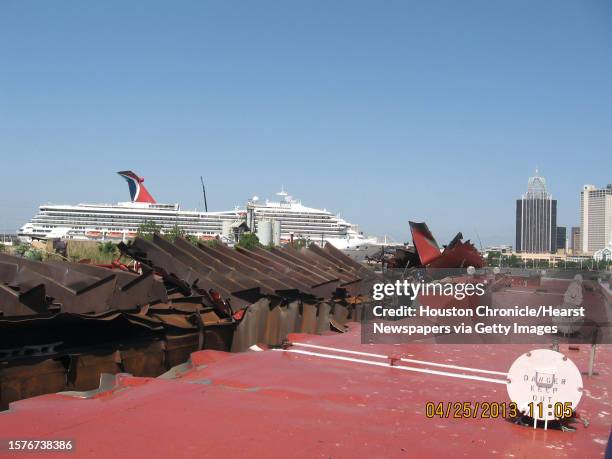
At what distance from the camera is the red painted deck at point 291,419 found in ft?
12.7

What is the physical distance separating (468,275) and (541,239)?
19760 cm

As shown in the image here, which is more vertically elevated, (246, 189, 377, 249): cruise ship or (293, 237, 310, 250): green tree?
(246, 189, 377, 249): cruise ship

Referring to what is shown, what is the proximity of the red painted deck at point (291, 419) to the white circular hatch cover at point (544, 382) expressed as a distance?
17cm

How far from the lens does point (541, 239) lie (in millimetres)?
193625

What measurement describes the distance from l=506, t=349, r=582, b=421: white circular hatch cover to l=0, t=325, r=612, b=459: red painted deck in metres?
0.17

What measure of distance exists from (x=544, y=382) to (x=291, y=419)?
72.5 inches

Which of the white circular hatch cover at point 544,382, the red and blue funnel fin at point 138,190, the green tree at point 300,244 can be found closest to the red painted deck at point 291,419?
the white circular hatch cover at point 544,382

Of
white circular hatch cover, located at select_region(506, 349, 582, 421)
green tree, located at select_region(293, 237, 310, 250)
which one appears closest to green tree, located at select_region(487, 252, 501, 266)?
green tree, located at select_region(293, 237, 310, 250)

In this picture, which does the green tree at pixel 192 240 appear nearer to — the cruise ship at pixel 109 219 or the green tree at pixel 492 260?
the green tree at pixel 492 260

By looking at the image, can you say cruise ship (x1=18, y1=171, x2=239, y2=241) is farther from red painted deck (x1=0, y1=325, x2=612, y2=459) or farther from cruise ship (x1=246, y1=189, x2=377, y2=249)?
red painted deck (x1=0, y1=325, x2=612, y2=459)

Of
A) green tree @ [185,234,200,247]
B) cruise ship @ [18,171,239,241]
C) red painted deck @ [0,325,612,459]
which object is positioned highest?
cruise ship @ [18,171,239,241]

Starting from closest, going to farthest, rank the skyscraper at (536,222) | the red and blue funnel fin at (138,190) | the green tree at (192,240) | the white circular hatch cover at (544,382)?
the white circular hatch cover at (544,382) < the green tree at (192,240) < the red and blue funnel fin at (138,190) < the skyscraper at (536,222)

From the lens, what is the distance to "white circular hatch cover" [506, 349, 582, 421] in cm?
426

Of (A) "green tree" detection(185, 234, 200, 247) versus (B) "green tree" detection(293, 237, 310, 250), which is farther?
(B) "green tree" detection(293, 237, 310, 250)
